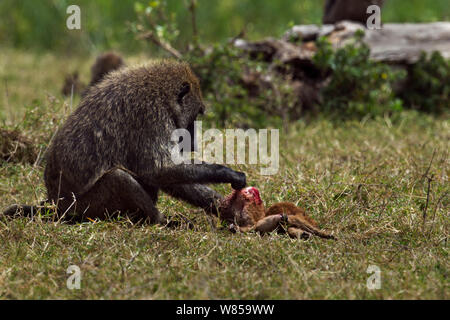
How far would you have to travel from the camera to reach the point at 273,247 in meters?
3.66

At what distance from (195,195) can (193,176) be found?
305 mm

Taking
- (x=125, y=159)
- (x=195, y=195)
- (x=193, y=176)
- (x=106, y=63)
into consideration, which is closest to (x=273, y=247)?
(x=193, y=176)

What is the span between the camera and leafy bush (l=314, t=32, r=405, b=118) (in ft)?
24.6

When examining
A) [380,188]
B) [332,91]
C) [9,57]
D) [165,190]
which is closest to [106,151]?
[165,190]

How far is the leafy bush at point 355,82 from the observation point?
7.49 metres

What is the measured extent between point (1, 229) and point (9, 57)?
780 centimetres

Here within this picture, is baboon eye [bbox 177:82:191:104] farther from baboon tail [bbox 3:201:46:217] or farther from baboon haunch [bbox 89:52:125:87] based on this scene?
baboon haunch [bbox 89:52:125:87]

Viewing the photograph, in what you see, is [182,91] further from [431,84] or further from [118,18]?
[118,18]

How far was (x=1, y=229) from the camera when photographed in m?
3.93

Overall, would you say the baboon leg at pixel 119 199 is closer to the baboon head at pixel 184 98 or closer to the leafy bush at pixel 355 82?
the baboon head at pixel 184 98

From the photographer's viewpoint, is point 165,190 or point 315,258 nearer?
point 315,258

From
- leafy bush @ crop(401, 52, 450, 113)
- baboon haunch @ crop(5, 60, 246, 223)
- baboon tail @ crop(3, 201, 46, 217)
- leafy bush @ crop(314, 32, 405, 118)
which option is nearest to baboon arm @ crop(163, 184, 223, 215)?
baboon haunch @ crop(5, 60, 246, 223)
